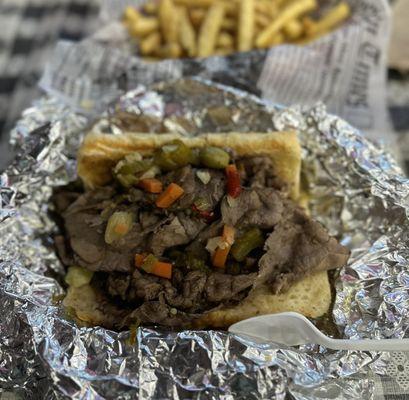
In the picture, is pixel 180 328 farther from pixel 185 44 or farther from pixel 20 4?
pixel 20 4

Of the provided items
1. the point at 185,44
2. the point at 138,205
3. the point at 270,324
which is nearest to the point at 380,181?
the point at 270,324

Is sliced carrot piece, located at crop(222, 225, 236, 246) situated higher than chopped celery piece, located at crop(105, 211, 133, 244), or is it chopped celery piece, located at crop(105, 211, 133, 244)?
sliced carrot piece, located at crop(222, 225, 236, 246)

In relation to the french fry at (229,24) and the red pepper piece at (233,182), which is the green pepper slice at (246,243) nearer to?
the red pepper piece at (233,182)

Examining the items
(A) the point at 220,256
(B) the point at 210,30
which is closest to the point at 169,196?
(A) the point at 220,256

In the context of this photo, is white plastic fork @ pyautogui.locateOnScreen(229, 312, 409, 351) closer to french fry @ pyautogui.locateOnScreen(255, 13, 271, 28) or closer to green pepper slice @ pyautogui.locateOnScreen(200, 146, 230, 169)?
green pepper slice @ pyautogui.locateOnScreen(200, 146, 230, 169)

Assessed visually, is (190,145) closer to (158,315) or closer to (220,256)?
(220,256)

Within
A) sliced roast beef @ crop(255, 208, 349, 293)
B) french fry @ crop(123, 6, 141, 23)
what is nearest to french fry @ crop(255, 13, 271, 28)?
french fry @ crop(123, 6, 141, 23)
